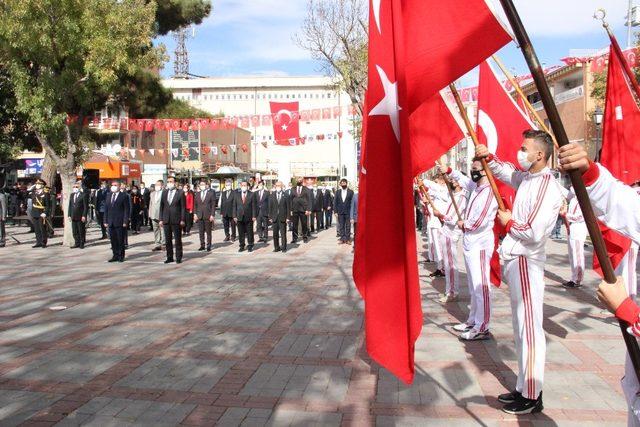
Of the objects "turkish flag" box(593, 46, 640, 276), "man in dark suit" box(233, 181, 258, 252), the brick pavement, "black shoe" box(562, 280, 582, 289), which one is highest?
"turkish flag" box(593, 46, 640, 276)

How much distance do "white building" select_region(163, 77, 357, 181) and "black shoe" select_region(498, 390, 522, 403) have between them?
6451 centimetres

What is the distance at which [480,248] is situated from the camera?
6.49 metres

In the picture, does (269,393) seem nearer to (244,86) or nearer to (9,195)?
(9,195)

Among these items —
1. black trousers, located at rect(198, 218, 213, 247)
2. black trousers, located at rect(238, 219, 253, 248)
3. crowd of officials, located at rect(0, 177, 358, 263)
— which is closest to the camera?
crowd of officials, located at rect(0, 177, 358, 263)

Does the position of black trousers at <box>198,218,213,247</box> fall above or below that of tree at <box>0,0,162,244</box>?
below

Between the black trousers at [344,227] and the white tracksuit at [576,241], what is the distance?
30.0 ft

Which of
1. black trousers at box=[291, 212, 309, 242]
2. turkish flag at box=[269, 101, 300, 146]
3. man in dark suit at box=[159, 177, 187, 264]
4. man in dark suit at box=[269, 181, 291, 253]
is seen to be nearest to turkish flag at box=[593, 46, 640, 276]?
man in dark suit at box=[159, 177, 187, 264]

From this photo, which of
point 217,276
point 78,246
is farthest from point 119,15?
point 217,276

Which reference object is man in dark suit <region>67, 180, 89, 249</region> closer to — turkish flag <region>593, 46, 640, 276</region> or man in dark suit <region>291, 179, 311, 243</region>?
man in dark suit <region>291, 179, 311, 243</region>

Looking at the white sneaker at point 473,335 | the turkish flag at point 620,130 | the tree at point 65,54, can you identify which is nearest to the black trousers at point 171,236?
the tree at point 65,54

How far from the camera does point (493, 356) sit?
5.78 m

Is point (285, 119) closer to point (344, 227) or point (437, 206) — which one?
point (344, 227)

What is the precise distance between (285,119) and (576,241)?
1865 cm

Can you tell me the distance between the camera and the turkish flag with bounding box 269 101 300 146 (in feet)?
87.4
